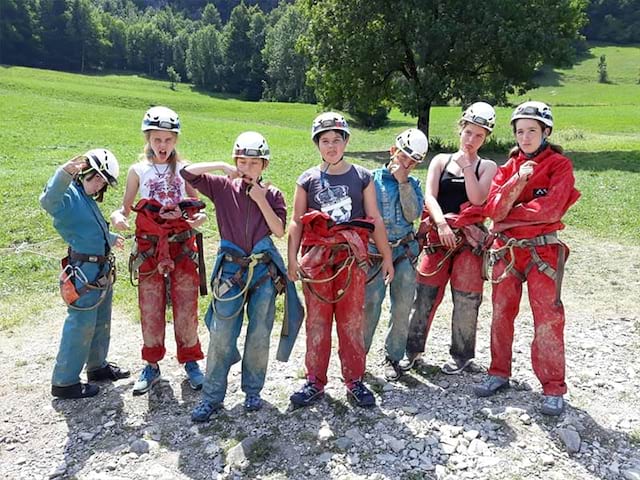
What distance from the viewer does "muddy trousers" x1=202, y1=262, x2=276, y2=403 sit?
17.3 ft

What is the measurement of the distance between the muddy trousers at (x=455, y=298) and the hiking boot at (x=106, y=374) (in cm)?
329

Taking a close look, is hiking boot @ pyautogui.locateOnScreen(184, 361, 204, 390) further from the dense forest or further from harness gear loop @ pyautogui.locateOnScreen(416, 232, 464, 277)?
the dense forest

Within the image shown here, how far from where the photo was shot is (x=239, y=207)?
5227mm

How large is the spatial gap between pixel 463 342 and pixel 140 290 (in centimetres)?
356

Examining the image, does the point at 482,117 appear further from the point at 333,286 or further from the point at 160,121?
the point at 160,121

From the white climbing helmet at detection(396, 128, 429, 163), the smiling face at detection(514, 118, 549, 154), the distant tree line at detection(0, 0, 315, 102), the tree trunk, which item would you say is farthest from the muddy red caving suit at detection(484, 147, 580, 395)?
the distant tree line at detection(0, 0, 315, 102)

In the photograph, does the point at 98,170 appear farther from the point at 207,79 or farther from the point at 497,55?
the point at 207,79

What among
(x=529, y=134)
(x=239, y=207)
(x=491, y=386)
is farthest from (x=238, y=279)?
(x=529, y=134)

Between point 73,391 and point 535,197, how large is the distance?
5056mm

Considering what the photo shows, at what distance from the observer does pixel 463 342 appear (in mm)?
6211

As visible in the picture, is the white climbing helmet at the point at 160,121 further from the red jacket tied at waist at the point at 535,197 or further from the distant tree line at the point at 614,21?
the distant tree line at the point at 614,21

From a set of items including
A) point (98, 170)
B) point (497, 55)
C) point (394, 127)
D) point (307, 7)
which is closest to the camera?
point (98, 170)

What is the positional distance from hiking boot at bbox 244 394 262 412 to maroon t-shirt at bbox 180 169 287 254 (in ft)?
4.89

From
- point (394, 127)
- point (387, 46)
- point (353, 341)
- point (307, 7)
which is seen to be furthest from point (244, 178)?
point (394, 127)
